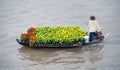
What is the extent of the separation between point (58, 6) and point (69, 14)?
1370 mm

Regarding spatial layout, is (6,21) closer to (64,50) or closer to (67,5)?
(67,5)

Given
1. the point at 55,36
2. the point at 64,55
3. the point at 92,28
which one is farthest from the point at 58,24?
the point at 64,55

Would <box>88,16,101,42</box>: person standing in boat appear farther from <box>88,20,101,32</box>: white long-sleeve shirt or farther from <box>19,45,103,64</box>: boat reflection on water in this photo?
<box>19,45,103,64</box>: boat reflection on water

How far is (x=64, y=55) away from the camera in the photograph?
37.1 ft

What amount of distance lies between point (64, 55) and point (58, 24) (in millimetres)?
3167

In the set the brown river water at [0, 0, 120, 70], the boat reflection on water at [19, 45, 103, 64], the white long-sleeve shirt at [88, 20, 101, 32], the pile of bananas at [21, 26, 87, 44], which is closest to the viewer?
the brown river water at [0, 0, 120, 70]

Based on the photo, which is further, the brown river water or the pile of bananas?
the pile of bananas

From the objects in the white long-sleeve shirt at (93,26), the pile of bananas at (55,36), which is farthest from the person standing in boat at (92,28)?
the pile of bananas at (55,36)

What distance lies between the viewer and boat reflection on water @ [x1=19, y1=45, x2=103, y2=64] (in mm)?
10977

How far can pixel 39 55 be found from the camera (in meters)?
11.6

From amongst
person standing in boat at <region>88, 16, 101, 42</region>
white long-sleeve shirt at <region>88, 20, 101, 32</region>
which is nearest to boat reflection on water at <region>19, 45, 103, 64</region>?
person standing in boat at <region>88, 16, 101, 42</region>

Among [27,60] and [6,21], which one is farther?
[6,21]

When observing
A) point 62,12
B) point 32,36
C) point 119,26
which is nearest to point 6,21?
point 62,12

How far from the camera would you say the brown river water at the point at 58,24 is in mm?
10836
